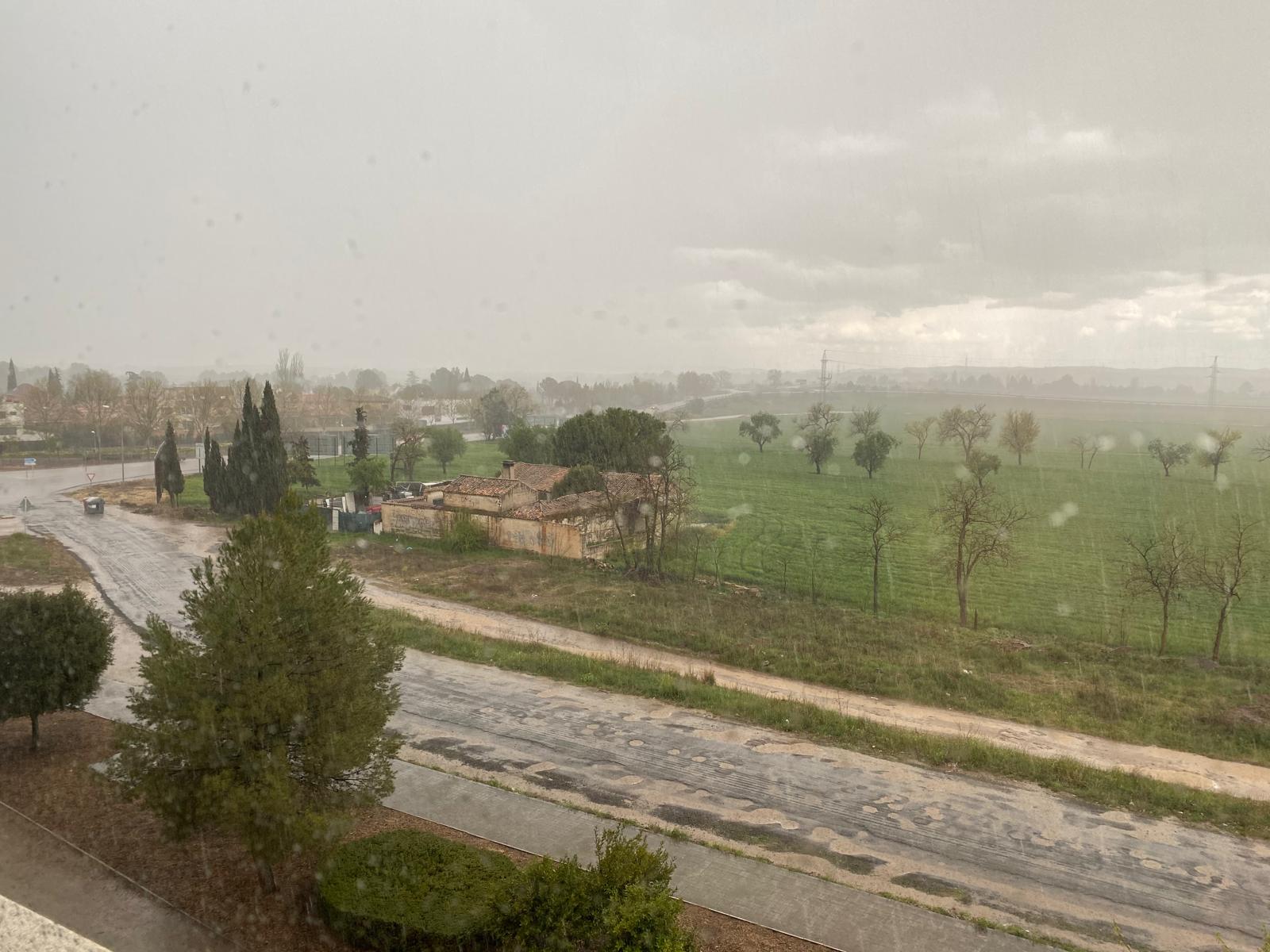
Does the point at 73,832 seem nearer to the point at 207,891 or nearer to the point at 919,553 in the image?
the point at 207,891

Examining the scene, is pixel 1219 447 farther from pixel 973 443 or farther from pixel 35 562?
pixel 35 562

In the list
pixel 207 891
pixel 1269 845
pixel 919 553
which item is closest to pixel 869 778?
pixel 1269 845

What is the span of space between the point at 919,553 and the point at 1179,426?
118836 millimetres

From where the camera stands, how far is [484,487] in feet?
94.8

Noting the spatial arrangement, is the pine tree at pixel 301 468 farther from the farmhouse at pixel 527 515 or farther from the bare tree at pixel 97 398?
the bare tree at pixel 97 398

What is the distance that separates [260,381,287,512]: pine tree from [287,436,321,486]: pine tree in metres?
2.15

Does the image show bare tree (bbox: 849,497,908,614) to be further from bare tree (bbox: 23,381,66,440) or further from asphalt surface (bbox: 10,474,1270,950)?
bare tree (bbox: 23,381,66,440)

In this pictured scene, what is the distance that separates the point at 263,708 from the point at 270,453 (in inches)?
1109

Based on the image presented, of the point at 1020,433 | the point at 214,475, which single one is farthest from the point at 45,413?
the point at 1020,433

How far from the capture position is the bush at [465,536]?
27.3 meters

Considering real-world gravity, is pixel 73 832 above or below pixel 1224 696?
above

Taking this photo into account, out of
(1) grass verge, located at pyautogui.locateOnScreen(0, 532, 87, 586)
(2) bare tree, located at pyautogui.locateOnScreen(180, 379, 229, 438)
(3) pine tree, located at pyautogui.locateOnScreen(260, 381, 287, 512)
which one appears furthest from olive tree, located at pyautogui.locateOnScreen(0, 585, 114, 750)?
(2) bare tree, located at pyautogui.locateOnScreen(180, 379, 229, 438)

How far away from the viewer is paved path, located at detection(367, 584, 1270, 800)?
39.5 ft

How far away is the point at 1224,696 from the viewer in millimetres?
14977
